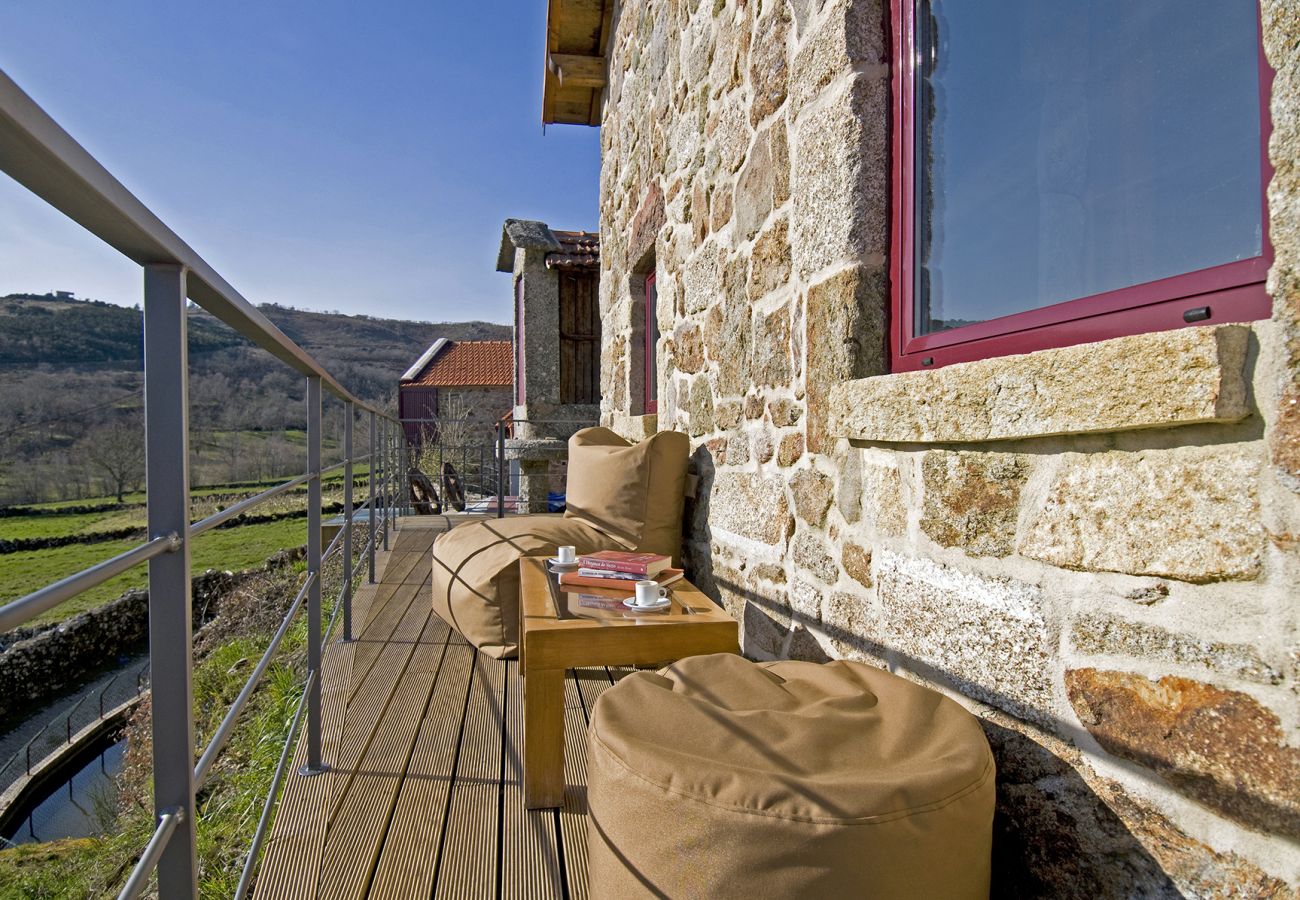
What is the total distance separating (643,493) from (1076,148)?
6.17 ft

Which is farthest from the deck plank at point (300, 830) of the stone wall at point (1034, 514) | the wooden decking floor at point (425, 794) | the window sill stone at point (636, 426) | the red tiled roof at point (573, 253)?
the red tiled roof at point (573, 253)

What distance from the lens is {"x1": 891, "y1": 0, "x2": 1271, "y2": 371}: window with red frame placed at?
98 centimetres

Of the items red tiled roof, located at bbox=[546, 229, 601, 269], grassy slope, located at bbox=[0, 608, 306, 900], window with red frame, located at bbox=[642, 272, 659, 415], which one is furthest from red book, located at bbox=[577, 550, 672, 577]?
red tiled roof, located at bbox=[546, 229, 601, 269]

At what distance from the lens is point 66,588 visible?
1.71 ft

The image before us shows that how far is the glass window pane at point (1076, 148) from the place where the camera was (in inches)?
39.0

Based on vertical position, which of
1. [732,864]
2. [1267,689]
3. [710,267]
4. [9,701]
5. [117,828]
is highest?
[710,267]

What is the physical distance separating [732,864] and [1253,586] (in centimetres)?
70

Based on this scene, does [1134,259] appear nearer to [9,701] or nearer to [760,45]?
[760,45]

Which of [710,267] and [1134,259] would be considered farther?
[710,267]

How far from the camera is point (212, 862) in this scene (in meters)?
1.78

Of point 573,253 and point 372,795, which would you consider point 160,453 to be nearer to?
point 372,795

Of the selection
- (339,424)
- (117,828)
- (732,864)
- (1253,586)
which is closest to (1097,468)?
(1253,586)

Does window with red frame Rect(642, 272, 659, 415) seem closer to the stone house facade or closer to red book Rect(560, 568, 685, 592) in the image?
red book Rect(560, 568, 685, 592)

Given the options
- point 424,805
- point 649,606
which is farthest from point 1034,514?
point 424,805
